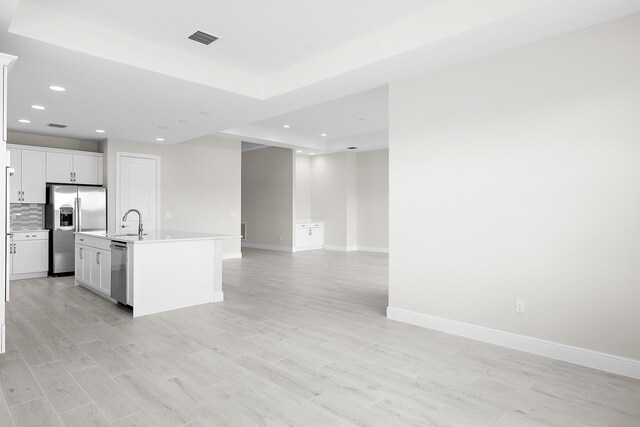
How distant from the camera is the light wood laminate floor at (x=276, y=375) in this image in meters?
2.21

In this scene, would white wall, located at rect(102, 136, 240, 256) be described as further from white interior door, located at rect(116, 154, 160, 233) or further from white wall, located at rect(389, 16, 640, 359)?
white wall, located at rect(389, 16, 640, 359)

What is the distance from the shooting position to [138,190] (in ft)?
25.1

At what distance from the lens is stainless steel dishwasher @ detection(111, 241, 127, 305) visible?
4.40 meters

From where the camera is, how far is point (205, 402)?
7.69 feet

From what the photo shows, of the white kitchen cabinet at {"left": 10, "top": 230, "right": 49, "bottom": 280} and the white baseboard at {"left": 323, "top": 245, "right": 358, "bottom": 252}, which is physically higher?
the white kitchen cabinet at {"left": 10, "top": 230, "right": 49, "bottom": 280}

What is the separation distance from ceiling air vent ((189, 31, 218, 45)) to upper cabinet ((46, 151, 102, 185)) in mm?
4876

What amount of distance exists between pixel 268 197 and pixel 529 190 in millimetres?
8663

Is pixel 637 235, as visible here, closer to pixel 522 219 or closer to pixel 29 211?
pixel 522 219

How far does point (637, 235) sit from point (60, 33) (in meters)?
4.81

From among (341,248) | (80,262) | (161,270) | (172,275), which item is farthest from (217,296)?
(341,248)

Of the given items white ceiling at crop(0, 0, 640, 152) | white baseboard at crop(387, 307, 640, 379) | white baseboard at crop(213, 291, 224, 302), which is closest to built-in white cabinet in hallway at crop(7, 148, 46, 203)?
white ceiling at crop(0, 0, 640, 152)

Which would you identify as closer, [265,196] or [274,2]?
[274,2]

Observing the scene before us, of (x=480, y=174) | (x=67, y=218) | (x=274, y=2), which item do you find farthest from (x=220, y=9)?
(x=67, y=218)

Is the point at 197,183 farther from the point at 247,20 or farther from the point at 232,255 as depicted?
the point at 247,20
